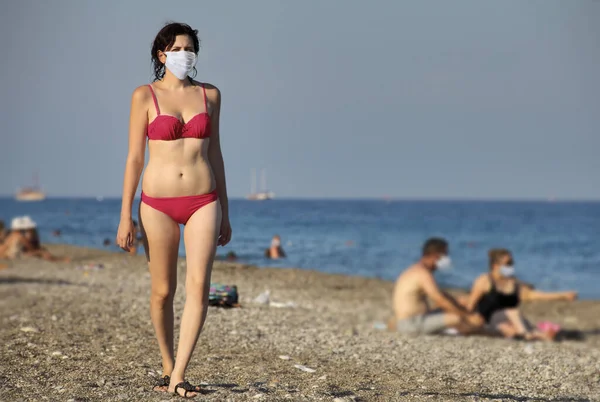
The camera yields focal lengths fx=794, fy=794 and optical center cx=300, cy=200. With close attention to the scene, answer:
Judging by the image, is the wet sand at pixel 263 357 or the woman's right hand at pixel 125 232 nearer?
the woman's right hand at pixel 125 232

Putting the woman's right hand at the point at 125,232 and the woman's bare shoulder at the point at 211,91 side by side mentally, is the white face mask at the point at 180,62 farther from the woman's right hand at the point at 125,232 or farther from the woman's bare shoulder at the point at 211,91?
the woman's right hand at the point at 125,232

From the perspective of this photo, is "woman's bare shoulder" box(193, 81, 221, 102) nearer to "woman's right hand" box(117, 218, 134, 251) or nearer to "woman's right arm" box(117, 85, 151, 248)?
"woman's right arm" box(117, 85, 151, 248)

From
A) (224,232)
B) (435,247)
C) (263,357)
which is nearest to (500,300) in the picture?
(435,247)

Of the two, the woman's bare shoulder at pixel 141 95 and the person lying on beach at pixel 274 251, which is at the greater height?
the woman's bare shoulder at pixel 141 95

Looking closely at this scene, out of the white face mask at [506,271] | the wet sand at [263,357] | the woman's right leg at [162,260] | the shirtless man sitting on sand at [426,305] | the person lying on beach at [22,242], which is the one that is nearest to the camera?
the woman's right leg at [162,260]

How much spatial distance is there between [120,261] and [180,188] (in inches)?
579

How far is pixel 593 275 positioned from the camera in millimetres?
34250

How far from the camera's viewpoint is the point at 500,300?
11156 mm

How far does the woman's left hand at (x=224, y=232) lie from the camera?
16.9 feet

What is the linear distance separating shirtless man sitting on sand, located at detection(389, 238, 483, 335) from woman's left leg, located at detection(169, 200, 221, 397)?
19.2 ft

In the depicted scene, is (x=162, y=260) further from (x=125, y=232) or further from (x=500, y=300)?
(x=500, y=300)

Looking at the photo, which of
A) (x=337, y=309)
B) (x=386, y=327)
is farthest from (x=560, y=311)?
(x=386, y=327)

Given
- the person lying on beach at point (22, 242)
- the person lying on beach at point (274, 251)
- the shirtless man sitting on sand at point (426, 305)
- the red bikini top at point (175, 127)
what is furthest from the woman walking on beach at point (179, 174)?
the person lying on beach at point (22, 242)

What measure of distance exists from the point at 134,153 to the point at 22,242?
15.6m
